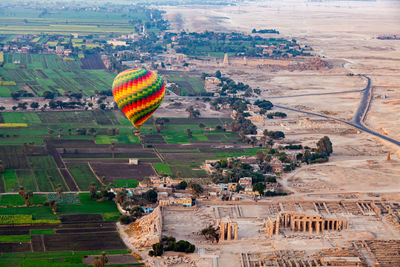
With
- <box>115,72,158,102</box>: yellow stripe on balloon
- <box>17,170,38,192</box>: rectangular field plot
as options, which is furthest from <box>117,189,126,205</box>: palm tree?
<box>17,170,38,192</box>: rectangular field plot

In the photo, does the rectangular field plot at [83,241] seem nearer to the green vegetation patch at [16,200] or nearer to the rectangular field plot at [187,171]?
the green vegetation patch at [16,200]

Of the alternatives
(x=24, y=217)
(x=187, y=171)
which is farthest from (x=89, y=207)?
(x=187, y=171)

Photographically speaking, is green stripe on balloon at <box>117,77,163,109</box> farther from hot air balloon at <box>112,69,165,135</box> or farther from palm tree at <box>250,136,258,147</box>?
palm tree at <box>250,136,258,147</box>

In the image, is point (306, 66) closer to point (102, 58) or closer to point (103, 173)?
point (102, 58)

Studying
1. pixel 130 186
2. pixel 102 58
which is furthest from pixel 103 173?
pixel 102 58

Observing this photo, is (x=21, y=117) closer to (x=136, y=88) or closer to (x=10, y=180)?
(x=10, y=180)

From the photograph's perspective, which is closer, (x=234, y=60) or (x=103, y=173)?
(x=103, y=173)

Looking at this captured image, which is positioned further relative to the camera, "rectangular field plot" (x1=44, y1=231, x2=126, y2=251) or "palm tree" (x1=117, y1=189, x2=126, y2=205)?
"palm tree" (x1=117, y1=189, x2=126, y2=205)
